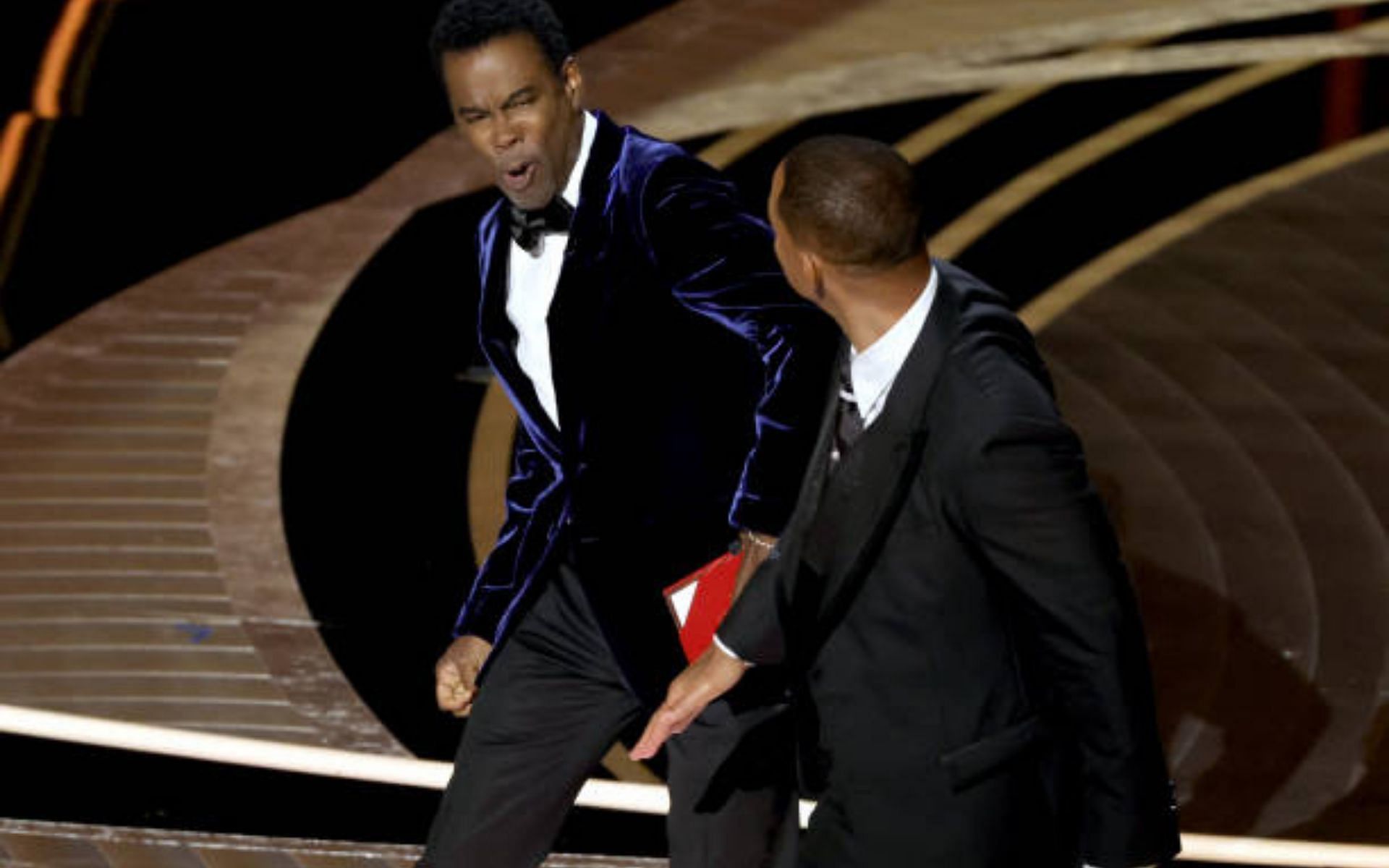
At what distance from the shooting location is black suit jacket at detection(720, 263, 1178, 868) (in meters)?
2.67

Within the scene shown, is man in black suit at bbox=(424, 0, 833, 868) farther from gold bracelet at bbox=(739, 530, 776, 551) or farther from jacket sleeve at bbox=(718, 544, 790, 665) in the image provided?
jacket sleeve at bbox=(718, 544, 790, 665)

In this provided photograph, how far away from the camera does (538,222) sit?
11.3ft

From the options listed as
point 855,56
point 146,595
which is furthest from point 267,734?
point 855,56

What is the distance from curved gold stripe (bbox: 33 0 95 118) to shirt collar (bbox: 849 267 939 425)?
210 inches

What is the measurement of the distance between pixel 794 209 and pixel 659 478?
79 centimetres

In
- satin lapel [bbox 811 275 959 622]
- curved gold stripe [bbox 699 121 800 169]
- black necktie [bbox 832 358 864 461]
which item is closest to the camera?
satin lapel [bbox 811 275 959 622]

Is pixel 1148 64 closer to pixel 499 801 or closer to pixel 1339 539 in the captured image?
pixel 1339 539

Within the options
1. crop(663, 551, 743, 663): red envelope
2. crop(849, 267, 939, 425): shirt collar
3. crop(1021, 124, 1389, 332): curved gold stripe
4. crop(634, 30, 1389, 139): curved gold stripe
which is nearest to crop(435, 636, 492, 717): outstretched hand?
crop(663, 551, 743, 663): red envelope

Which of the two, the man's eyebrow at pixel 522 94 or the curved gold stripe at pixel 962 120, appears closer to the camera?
the man's eyebrow at pixel 522 94

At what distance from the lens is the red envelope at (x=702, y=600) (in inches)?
136

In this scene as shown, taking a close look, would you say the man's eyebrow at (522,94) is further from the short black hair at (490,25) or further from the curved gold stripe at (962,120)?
the curved gold stripe at (962,120)

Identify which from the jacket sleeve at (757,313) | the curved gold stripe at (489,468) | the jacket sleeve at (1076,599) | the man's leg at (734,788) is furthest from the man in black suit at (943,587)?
the curved gold stripe at (489,468)

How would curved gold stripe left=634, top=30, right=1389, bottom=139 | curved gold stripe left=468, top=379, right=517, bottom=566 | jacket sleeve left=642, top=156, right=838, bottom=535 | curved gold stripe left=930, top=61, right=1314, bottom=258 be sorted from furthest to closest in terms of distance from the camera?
curved gold stripe left=634, top=30, right=1389, bottom=139
curved gold stripe left=930, top=61, right=1314, bottom=258
curved gold stripe left=468, top=379, right=517, bottom=566
jacket sleeve left=642, top=156, right=838, bottom=535

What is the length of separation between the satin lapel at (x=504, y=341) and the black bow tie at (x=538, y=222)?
73mm
